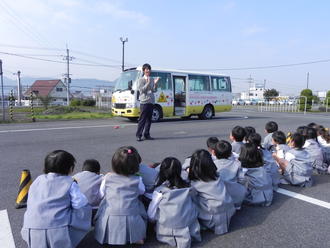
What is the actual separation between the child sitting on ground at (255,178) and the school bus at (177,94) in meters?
8.70

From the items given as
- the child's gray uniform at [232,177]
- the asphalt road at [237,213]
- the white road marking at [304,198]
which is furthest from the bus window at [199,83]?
the child's gray uniform at [232,177]

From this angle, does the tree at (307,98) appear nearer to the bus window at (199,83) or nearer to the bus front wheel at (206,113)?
the bus front wheel at (206,113)

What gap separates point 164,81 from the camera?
501 inches

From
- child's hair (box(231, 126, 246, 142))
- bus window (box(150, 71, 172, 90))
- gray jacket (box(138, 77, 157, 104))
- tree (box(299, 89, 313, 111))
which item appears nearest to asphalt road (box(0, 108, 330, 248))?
child's hair (box(231, 126, 246, 142))

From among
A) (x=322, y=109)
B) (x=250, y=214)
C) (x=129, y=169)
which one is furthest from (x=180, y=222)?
(x=322, y=109)

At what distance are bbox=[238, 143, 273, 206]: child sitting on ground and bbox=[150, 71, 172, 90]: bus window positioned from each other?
31.1 feet

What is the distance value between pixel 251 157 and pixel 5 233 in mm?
2872

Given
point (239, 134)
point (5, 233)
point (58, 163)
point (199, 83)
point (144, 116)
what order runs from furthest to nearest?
point (199, 83)
point (144, 116)
point (239, 134)
point (5, 233)
point (58, 163)

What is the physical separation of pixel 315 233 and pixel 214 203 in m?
1.08

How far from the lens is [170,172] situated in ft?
8.21

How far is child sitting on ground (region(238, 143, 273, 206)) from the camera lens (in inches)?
127

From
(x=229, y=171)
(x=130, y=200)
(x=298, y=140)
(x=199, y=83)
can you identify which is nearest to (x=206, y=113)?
(x=199, y=83)

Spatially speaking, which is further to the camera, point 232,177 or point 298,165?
point 298,165

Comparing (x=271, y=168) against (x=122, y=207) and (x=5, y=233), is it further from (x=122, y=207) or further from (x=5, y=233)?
(x=5, y=233)
